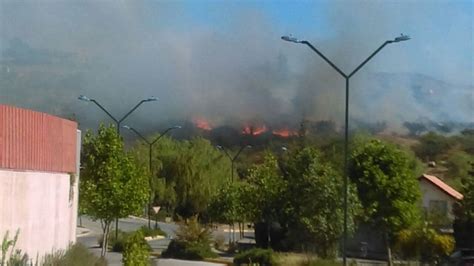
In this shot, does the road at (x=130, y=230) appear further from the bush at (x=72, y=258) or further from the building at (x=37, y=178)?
the building at (x=37, y=178)

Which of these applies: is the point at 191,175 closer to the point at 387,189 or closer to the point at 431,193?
the point at 431,193

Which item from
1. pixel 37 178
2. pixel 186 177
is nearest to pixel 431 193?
pixel 186 177

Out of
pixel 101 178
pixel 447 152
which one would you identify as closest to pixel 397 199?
pixel 101 178

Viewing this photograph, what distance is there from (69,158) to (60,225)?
1884 millimetres

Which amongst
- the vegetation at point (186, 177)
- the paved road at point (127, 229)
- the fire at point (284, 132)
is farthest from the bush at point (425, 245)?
the vegetation at point (186, 177)

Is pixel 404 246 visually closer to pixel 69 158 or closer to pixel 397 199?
pixel 397 199

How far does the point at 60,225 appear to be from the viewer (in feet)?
84.1

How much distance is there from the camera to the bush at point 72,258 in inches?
818

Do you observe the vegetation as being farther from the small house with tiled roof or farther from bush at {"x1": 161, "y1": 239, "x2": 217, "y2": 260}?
bush at {"x1": 161, "y1": 239, "x2": 217, "y2": 260}

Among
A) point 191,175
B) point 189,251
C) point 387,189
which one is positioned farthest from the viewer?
point 191,175

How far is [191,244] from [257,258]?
24.7 feet

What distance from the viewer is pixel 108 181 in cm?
3284

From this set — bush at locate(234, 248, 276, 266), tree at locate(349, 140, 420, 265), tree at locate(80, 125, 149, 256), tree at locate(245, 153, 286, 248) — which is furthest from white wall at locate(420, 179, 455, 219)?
tree at locate(80, 125, 149, 256)

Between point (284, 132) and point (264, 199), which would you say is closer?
point (264, 199)
